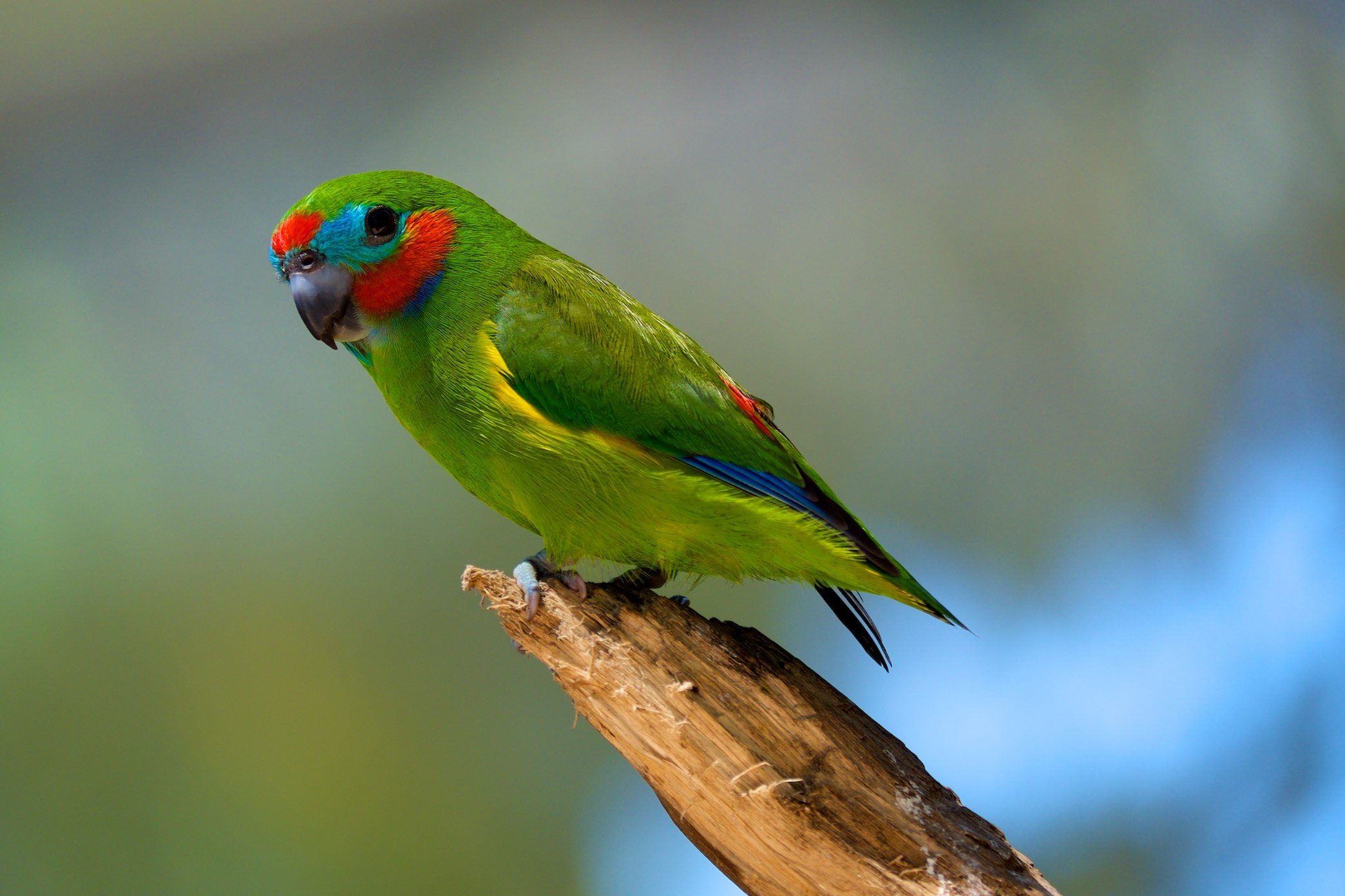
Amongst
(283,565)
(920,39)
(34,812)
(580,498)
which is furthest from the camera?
(920,39)

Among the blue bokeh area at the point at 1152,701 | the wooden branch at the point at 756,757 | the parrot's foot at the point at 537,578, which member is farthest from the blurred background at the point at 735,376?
the wooden branch at the point at 756,757

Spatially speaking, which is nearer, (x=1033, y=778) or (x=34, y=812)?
(x=34, y=812)

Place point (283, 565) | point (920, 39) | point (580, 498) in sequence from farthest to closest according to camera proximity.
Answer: point (920, 39) < point (283, 565) < point (580, 498)

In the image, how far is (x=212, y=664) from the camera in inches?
159

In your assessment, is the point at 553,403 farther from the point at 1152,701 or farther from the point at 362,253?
the point at 1152,701

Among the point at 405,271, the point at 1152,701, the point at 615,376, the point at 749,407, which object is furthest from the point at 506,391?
the point at 1152,701

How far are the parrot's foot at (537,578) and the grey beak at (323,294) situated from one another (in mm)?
825

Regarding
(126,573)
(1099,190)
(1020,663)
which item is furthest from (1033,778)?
(126,573)

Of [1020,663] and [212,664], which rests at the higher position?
[1020,663]

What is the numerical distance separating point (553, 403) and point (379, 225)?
0.69m

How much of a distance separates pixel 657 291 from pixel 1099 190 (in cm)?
210

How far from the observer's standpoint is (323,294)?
101 inches

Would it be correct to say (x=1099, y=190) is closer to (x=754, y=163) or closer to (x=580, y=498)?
(x=754, y=163)

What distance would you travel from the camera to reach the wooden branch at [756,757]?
7.28 ft
